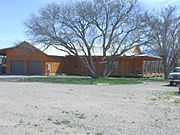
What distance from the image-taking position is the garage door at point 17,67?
65.9 metres

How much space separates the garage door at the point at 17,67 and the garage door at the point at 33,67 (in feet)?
4.03

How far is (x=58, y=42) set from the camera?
47.1m

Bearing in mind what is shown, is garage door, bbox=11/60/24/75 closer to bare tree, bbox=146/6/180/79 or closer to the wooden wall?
the wooden wall

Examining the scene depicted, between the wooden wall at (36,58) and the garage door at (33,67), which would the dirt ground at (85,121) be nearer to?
the wooden wall at (36,58)

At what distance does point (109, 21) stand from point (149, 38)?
5.46 metres

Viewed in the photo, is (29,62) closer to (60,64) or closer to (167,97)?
(60,64)

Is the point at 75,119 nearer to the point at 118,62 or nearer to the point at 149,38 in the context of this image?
the point at 149,38

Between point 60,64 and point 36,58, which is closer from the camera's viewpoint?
point 36,58

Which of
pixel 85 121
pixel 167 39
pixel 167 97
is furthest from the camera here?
pixel 167 39

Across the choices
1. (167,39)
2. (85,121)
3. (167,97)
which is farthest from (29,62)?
(85,121)

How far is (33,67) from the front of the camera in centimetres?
6506

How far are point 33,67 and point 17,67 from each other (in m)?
3.14

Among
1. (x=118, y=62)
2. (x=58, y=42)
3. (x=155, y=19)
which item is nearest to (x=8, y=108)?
(x=58, y=42)

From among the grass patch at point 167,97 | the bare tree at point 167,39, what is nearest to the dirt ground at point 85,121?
the grass patch at point 167,97
